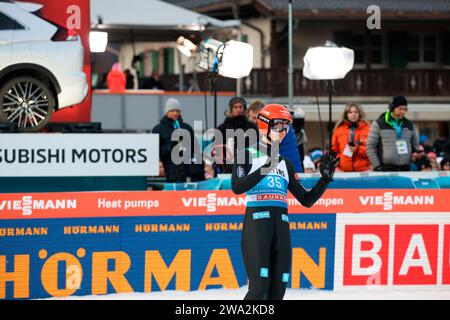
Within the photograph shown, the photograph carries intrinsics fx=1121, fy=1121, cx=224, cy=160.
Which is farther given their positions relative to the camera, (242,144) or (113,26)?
(113,26)

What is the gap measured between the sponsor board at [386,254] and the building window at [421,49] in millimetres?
22124

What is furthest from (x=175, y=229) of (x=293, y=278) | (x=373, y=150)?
(x=373, y=150)

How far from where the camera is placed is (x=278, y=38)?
3002 centimetres

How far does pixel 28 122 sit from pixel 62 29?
3.99 feet

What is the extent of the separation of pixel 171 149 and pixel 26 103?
2.06 meters

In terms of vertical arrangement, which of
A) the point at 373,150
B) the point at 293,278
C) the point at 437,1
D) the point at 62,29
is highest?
the point at 437,1

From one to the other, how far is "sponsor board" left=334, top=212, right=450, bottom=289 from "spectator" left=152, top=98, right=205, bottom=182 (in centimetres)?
192

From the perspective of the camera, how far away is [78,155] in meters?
11.4

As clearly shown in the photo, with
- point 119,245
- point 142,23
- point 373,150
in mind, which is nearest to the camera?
point 119,245

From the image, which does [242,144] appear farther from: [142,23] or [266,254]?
[142,23]

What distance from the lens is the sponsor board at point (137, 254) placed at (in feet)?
33.4

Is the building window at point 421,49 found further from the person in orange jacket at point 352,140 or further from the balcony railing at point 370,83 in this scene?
the person in orange jacket at point 352,140

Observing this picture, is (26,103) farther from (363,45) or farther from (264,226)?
(363,45)

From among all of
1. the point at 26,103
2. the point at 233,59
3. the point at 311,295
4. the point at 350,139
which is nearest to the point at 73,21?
the point at 26,103
